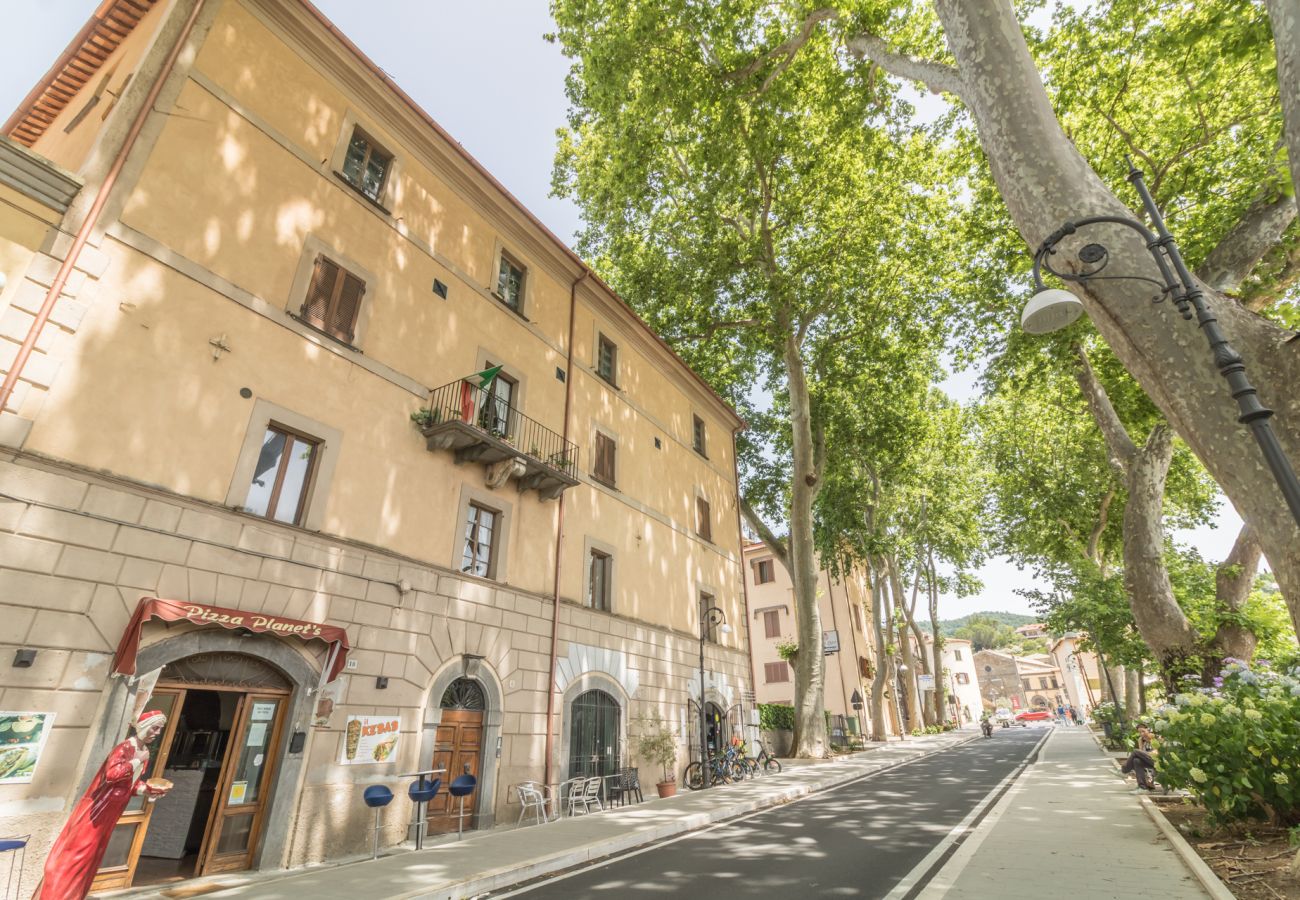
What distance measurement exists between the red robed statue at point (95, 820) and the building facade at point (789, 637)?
3459 centimetres

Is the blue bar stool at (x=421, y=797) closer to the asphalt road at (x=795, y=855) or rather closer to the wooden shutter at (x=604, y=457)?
the asphalt road at (x=795, y=855)

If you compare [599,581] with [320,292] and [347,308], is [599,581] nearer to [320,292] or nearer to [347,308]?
[347,308]

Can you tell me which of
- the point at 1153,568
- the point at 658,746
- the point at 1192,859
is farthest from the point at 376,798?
the point at 1153,568

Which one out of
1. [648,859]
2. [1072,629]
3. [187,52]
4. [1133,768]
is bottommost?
[648,859]

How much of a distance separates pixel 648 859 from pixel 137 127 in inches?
475

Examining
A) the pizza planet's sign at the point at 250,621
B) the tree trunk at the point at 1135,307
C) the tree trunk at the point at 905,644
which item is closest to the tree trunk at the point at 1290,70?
the tree trunk at the point at 1135,307

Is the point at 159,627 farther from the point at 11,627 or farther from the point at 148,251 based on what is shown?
the point at 148,251

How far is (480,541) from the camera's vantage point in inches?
480

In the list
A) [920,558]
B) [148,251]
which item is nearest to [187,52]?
[148,251]

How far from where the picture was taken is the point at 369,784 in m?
8.89

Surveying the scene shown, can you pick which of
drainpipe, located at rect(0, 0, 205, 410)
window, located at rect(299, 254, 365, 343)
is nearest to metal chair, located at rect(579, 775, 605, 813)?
window, located at rect(299, 254, 365, 343)

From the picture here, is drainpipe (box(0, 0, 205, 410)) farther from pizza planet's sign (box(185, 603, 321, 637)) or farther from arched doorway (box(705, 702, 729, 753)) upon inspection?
arched doorway (box(705, 702, 729, 753))

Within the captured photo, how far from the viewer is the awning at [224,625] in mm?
6766

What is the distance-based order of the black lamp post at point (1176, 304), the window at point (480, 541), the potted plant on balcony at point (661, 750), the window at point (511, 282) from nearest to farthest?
the black lamp post at point (1176, 304), the window at point (480, 541), the potted plant on balcony at point (661, 750), the window at point (511, 282)
